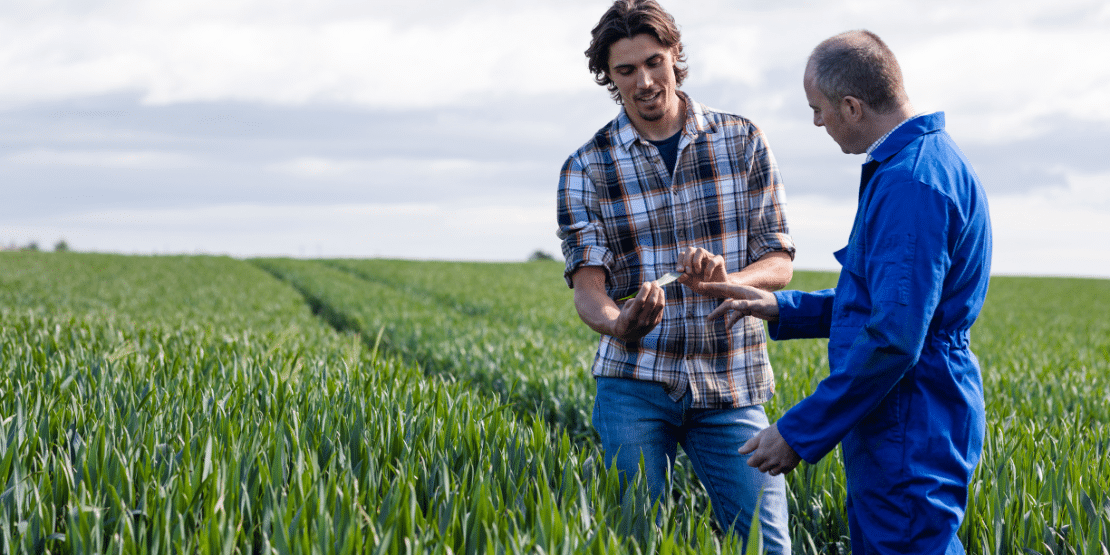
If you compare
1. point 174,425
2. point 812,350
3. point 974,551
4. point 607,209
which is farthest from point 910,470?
point 812,350

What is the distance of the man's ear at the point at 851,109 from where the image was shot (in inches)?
73.9

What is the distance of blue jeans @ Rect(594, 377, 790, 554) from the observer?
2.49m

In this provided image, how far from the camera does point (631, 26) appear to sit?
2512 millimetres

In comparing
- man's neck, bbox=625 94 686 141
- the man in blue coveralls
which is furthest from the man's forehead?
the man in blue coveralls

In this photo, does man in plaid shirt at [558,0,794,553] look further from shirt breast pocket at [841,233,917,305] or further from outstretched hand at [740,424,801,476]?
shirt breast pocket at [841,233,917,305]

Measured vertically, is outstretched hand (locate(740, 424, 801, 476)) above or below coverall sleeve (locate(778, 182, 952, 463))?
below

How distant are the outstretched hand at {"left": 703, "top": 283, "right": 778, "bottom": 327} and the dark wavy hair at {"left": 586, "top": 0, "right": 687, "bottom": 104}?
0.90m

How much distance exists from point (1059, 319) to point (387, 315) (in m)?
18.6

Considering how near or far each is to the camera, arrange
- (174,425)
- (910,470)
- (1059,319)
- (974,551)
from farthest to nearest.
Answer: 1. (1059,319)
2. (174,425)
3. (974,551)
4. (910,470)

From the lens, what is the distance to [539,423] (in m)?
3.10

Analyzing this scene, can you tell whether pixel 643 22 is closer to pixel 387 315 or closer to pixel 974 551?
pixel 974 551

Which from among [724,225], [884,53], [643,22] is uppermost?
[643,22]

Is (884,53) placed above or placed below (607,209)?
above

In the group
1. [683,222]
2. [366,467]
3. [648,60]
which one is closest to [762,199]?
[683,222]
